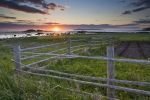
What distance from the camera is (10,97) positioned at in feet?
16.6

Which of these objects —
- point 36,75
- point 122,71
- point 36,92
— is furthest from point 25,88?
point 122,71

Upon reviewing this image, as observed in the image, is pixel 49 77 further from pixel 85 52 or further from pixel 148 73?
pixel 85 52

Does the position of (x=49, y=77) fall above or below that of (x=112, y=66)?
below

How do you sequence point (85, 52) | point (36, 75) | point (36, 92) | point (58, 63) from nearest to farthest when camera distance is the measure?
1. point (36, 92)
2. point (36, 75)
3. point (58, 63)
4. point (85, 52)

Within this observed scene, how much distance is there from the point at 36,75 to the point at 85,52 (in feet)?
39.1

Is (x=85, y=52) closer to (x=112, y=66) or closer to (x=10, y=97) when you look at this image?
(x=112, y=66)

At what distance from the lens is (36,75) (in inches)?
349

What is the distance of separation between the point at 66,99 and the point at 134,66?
782 cm

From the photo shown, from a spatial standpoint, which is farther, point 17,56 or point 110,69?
point 17,56

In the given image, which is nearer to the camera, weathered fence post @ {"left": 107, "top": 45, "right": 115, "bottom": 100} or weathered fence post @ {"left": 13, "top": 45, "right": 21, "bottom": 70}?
weathered fence post @ {"left": 107, "top": 45, "right": 115, "bottom": 100}

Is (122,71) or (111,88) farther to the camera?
(122,71)

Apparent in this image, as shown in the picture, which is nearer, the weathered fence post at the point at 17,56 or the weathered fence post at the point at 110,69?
the weathered fence post at the point at 110,69

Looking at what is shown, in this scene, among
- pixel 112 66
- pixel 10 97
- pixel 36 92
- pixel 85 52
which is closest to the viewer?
pixel 10 97

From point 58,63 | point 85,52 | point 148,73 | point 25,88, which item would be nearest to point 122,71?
point 148,73
